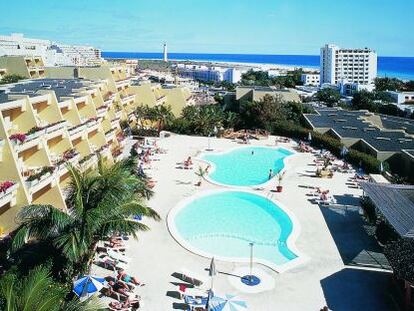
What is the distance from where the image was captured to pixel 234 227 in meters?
24.8

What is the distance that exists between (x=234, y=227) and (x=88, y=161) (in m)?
10.2

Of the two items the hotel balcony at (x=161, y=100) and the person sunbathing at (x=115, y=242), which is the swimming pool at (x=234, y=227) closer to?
the person sunbathing at (x=115, y=242)

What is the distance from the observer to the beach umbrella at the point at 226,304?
48.1 feet

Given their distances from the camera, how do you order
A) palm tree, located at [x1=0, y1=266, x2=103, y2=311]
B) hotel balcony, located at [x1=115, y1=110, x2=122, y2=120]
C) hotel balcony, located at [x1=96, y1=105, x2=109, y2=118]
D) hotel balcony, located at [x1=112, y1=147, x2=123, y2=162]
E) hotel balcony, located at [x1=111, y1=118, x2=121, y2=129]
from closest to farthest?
palm tree, located at [x1=0, y1=266, x2=103, y2=311], hotel balcony, located at [x1=96, y1=105, x2=109, y2=118], hotel balcony, located at [x1=112, y1=147, x2=123, y2=162], hotel balcony, located at [x1=111, y1=118, x2=121, y2=129], hotel balcony, located at [x1=115, y1=110, x2=122, y2=120]

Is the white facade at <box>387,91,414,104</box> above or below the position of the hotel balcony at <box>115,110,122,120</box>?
below

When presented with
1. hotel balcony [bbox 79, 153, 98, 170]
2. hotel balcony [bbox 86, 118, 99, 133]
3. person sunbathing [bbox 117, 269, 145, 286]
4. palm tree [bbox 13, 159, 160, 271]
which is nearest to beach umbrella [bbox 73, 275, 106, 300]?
palm tree [bbox 13, 159, 160, 271]

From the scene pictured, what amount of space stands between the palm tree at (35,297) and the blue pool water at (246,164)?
76.3 ft

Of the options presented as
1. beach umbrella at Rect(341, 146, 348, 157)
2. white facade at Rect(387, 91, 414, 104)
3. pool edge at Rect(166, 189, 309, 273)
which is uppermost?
beach umbrella at Rect(341, 146, 348, 157)

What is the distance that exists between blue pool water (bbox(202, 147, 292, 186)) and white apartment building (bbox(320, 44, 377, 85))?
5050 inches

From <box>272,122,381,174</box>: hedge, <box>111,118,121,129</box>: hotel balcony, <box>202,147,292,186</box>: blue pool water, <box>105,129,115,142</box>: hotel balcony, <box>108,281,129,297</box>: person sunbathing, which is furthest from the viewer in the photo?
<box>111,118,121,129</box>: hotel balcony

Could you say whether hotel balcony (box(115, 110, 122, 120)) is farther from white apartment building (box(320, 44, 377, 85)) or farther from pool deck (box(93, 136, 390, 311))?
white apartment building (box(320, 44, 377, 85))

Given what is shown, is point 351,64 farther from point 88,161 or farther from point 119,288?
point 119,288

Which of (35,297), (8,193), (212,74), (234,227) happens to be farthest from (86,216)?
(212,74)

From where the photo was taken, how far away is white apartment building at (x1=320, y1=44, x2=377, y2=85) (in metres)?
162
